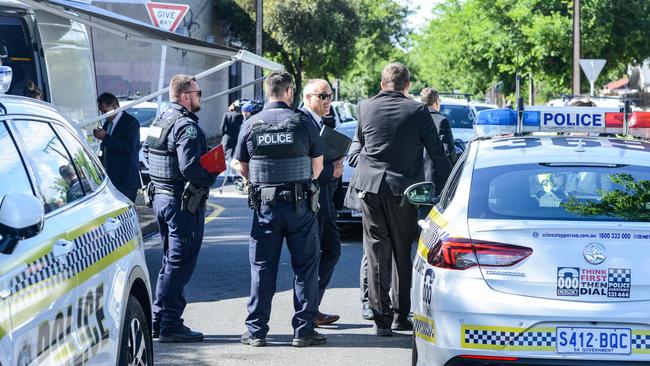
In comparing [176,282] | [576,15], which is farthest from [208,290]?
[576,15]

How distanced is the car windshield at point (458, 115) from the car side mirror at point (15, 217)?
60.9 ft

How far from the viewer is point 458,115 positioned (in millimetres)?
22328

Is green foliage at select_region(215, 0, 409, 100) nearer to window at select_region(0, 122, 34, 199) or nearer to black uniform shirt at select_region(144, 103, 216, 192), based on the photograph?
black uniform shirt at select_region(144, 103, 216, 192)

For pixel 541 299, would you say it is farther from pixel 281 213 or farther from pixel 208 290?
pixel 208 290

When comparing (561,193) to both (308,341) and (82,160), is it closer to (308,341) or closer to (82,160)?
(82,160)

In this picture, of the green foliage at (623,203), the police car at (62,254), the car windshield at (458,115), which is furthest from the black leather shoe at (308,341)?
the car windshield at (458,115)

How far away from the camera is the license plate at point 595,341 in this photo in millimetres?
5086

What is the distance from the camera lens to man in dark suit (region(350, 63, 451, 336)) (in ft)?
26.1

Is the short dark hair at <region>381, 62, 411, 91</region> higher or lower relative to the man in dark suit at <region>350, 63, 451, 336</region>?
higher

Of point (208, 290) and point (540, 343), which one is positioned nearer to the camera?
point (540, 343)

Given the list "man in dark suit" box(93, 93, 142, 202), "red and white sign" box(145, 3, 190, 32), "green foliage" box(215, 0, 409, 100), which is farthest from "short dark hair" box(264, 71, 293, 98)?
"green foliage" box(215, 0, 409, 100)

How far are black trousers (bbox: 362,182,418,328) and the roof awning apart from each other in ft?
11.8

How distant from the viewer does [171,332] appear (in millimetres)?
7883

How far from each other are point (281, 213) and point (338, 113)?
18816mm
